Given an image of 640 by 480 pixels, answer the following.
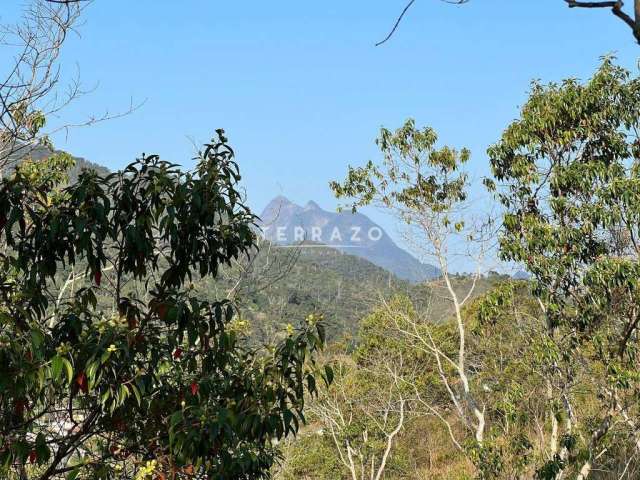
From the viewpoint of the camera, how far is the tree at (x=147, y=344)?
10.6 ft

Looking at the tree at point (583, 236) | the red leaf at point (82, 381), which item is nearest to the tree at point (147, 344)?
the red leaf at point (82, 381)

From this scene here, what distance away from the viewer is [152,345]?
3.60 meters

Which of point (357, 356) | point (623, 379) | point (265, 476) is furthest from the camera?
point (357, 356)

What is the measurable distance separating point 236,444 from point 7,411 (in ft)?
3.66

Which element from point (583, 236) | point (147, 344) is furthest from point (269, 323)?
point (147, 344)

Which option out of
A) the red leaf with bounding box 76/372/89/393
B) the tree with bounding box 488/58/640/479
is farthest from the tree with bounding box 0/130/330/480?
the tree with bounding box 488/58/640/479

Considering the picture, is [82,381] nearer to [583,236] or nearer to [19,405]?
[19,405]

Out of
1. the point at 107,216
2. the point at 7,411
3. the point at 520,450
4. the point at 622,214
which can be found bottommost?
the point at 520,450

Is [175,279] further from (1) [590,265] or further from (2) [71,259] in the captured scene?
(1) [590,265]

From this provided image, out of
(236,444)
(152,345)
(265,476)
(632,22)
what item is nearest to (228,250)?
(152,345)

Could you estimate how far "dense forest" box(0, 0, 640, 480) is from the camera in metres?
3.36

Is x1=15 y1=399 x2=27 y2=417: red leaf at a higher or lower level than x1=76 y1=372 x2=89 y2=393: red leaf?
lower

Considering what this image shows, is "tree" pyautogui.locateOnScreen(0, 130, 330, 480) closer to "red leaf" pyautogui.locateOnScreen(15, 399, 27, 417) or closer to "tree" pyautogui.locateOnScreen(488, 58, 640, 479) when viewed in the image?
"red leaf" pyautogui.locateOnScreen(15, 399, 27, 417)

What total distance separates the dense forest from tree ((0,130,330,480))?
0.01 meters
